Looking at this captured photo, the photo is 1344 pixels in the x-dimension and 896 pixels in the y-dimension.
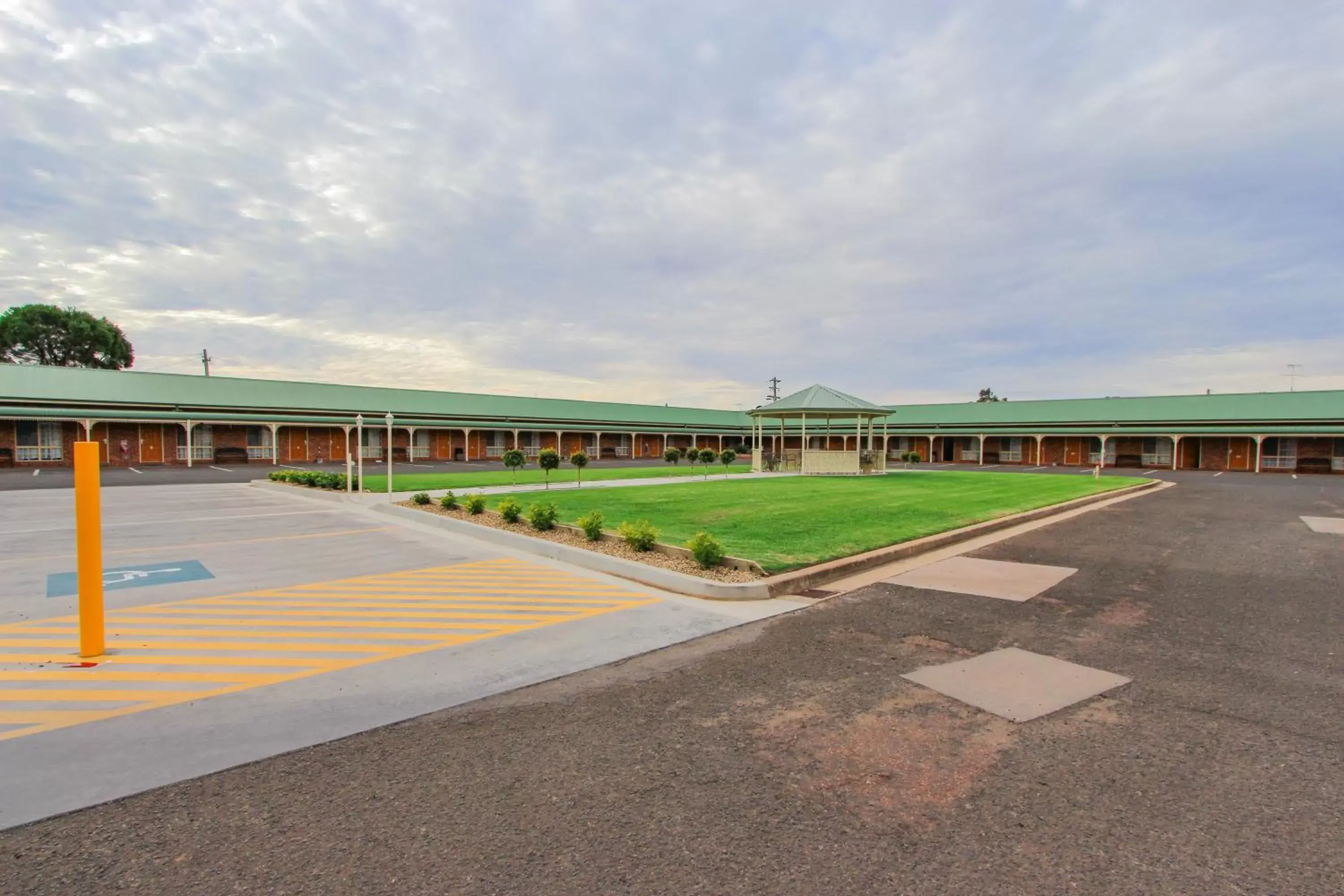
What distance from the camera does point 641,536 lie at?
360 inches

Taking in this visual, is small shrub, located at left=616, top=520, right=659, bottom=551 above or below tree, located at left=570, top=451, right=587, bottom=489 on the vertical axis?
below

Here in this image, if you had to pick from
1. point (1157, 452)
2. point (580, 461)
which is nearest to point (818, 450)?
point (580, 461)

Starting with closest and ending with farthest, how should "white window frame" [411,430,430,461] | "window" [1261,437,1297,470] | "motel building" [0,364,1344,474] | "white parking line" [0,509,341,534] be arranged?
1. "white parking line" [0,509,341,534]
2. "motel building" [0,364,1344,474]
3. "window" [1261,437,1297,470]
4. "white window frame" [411,430,430,461]

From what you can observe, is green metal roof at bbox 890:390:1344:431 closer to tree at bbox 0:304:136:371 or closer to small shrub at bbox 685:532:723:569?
small shrub at bbox 685:532:723:569

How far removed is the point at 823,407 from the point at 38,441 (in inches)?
1676

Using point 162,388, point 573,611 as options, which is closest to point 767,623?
point 573,611

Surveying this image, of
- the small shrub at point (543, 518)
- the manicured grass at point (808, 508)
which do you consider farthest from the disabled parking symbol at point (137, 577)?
the manicured grass at point (808, 508)

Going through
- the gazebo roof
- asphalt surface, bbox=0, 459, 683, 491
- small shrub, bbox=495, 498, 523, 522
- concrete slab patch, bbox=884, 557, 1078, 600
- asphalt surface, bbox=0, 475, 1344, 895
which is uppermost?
the gazebo roof

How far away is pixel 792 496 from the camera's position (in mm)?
17688

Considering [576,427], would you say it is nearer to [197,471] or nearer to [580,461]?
[197,471]

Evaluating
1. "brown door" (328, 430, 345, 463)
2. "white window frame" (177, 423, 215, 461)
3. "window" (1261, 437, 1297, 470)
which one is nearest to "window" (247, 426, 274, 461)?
"white window frame" (177, 423, 215, 461)

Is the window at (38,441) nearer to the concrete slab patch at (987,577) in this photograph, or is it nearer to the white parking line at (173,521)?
the white parking line at (173,521)

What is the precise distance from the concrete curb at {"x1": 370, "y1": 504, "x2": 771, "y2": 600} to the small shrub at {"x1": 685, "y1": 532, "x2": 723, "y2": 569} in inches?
15.3

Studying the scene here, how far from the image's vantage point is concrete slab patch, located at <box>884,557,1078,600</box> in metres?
7.54
